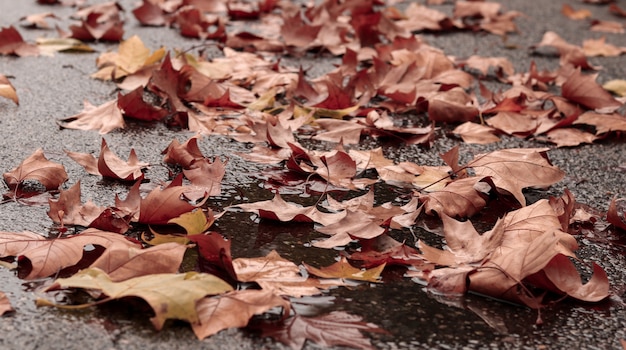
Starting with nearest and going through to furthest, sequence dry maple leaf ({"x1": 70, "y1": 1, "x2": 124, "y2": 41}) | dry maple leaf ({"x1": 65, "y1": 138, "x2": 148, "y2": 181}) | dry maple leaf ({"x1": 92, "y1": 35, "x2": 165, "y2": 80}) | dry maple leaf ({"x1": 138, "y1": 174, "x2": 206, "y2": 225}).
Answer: dry maple leaf ({"x1": 138, "y1": 174, "x2": 206, "y2": 225})
dry maple leaf ({"x1": 65, "y1": 138, "x2": 148, "y2": 181})
dry maple leaf ({"x1": 92, "y1": 35, "x2": 165, "y2": 80})
dry maple leaf ({"x1": 70, "y1": 1, "x2": 124, "y2": 41})

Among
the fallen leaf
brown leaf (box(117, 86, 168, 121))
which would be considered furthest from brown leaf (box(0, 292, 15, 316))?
the fallen leaf

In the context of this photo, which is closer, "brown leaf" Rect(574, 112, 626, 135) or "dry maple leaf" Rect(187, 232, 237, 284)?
"dry maple leaf" Rect(187, 232, 237, 284)

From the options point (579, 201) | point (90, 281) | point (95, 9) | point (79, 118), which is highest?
point (90, 281)

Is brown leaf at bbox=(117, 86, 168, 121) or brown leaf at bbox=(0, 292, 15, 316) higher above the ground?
brown leaf at bbox=(0, 292, 15, 316)

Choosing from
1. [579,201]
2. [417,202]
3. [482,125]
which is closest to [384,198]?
[417,202]

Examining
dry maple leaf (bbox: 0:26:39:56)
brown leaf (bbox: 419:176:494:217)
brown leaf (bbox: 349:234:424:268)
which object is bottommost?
dry maple leaf (bbox: 0:26:39:56)

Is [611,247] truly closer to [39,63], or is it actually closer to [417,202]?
[417,202]

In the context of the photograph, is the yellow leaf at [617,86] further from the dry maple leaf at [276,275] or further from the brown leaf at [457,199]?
the dry maple leaf at [276,275]

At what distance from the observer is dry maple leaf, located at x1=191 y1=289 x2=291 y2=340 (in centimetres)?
139

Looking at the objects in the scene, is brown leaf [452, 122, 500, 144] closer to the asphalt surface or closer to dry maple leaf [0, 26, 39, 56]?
the asphalt surface

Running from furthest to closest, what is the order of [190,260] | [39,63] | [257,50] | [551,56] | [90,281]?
[551,56] → [257,50] → [39,63] → [190,260] → [90,281]

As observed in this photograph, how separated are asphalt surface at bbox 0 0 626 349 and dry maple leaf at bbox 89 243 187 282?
88mm

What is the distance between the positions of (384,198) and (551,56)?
2.23 m

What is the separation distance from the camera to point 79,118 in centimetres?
264
